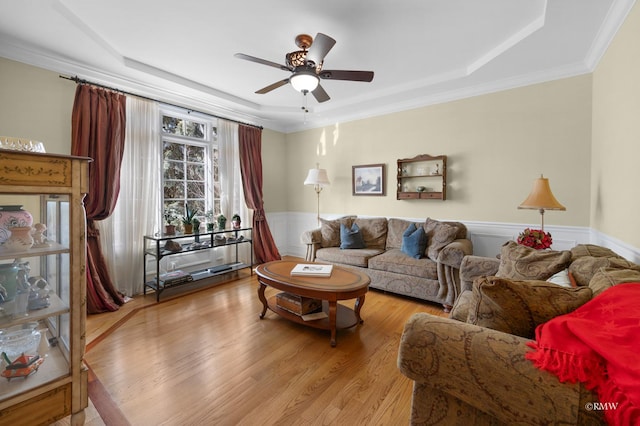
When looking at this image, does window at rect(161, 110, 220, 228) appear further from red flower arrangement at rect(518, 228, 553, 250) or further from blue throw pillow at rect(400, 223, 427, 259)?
red flower arrangement at rect(518, 228, 553, 250)

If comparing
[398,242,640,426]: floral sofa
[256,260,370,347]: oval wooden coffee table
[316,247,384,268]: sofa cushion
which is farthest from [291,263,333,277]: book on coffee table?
[398,242,640,426]: floral sofa

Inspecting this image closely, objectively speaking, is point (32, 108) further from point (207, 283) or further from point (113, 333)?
point (207, 283)

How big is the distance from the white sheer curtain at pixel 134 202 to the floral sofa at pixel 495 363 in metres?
3.60

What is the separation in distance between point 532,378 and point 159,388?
2.10m

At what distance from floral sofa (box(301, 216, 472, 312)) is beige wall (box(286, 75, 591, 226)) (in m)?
0.44

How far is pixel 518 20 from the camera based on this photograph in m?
2.36

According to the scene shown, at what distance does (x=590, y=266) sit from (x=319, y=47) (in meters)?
2.40

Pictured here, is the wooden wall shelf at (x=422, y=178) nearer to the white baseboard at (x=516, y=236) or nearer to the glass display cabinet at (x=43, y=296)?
the white baseboard at (x=516, y=236)

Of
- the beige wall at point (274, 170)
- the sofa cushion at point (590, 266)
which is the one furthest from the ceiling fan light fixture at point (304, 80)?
the beige wall at point (274, 170)

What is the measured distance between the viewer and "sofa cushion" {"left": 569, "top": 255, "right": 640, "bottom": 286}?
1577 mm

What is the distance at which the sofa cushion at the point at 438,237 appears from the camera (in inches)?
131

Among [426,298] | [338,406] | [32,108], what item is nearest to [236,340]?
[338,406]

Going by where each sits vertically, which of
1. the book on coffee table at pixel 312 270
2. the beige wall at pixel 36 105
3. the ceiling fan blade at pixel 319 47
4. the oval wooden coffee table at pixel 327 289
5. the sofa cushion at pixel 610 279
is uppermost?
the ceiling fan blade at pixel 319 47

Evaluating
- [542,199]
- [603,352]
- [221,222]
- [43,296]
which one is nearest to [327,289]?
[603,352]
